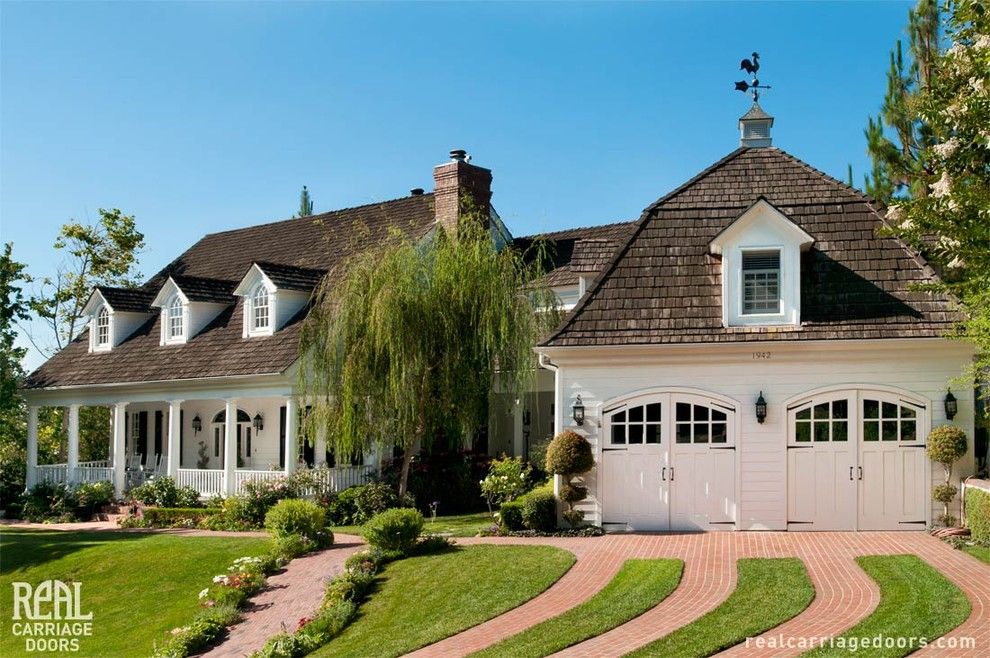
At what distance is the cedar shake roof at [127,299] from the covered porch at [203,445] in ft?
8.97

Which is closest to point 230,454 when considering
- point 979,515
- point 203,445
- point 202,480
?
point 202,480

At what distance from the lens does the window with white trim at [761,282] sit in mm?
19109

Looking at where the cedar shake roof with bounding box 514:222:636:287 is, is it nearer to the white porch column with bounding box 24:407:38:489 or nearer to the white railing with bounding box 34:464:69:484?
the white railing with bounding box 34:464:69:484

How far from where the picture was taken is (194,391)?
89.7 feet

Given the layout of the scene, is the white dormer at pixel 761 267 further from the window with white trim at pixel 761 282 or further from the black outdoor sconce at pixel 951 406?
the black outdoor sconce at pixel 951 406

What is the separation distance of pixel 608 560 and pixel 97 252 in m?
27.3

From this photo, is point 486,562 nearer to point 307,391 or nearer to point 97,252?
point 307,391

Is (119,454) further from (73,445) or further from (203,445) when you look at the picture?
(203,445)

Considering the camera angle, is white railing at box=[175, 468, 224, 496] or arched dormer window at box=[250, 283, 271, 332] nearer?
white railing at box=[175, 468, 224, 496]

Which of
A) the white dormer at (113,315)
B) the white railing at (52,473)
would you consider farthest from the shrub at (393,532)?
the white dormer at (113,315)

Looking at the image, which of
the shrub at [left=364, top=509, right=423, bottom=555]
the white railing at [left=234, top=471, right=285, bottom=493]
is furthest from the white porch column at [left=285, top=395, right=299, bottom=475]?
the shrub at [left=364, top=509, right=423, bottom=555]

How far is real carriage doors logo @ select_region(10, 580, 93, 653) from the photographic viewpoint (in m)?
16.8

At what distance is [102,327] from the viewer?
3178 cm

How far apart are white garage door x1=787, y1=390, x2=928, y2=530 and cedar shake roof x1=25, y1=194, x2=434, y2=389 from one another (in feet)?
35.5
